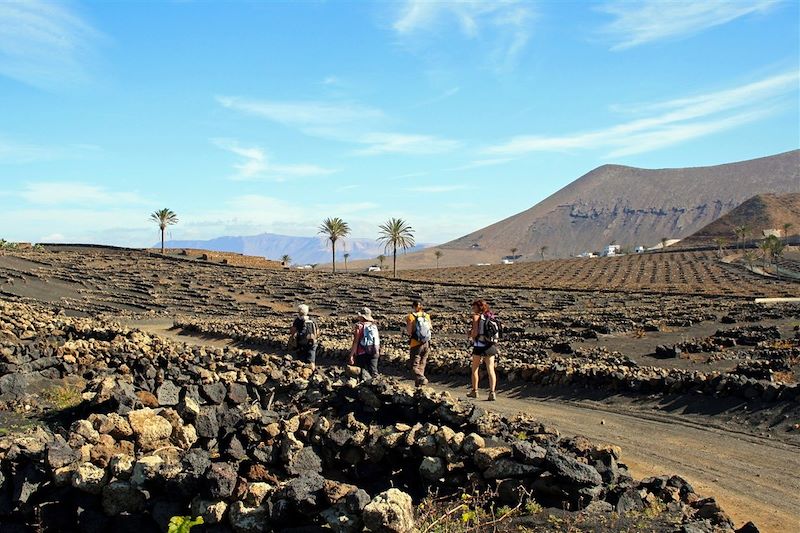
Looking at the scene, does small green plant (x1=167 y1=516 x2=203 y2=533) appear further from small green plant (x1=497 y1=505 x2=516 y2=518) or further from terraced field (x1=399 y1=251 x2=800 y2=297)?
terraced field (x1=399 y1=251 x2=800 y2=297)

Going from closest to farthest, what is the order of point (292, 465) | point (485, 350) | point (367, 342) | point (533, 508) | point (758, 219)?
point (533, 508), point (292, 465), point (367, 342), point (485, 350), point (758, 219)

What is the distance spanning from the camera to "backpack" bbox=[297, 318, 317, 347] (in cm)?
1514

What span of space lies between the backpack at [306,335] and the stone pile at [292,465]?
3.57m

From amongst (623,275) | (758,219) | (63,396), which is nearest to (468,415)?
(63,396)

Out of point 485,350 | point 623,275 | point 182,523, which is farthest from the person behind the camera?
point 623,275

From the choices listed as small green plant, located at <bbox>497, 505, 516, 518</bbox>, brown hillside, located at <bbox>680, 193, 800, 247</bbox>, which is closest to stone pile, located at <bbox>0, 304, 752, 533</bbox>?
small green plant, located at <bbox>497, 505, 516, 518</bbox>

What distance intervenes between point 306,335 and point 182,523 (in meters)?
8.51

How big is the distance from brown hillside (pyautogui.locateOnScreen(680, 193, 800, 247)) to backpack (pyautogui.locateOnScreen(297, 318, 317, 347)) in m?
164

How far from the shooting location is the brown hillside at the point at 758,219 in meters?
171

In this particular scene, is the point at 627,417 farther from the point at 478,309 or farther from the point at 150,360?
the point at 150,360

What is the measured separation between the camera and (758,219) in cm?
17988

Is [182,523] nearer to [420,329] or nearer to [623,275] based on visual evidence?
[420,329]

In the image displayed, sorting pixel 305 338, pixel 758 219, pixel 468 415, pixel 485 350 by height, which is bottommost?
pixel 468 415

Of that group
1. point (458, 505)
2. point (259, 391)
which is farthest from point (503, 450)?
point (259, 391)
